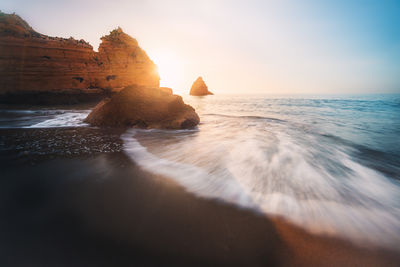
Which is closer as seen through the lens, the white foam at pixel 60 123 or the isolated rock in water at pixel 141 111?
the white foam at pixel 60 123

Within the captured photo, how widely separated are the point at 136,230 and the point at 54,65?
670 inches

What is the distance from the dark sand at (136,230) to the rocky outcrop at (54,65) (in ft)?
48.3

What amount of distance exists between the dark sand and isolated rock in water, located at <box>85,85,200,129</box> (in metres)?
3.53

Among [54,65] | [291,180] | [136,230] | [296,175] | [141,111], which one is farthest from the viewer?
[54,65]

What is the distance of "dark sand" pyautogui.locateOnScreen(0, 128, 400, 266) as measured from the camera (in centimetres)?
108

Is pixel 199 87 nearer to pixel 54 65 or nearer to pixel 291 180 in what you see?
pixel 54 65

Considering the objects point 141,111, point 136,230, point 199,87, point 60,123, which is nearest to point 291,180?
point 136,230

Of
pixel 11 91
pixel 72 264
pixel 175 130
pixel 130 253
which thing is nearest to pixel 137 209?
pixel 130 253

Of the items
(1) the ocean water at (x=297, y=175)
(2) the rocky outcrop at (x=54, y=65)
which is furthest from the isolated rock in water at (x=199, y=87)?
(1) the ocean water at (x=297, y=175)

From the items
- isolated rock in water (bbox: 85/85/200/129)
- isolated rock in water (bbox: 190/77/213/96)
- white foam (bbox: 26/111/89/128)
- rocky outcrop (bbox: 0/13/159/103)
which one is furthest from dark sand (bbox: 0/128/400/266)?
isolated rock in water (bbox: 190/77/213/96)

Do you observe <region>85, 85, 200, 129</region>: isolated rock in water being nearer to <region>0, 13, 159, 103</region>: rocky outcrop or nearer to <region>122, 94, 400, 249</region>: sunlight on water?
<region>122, 94, 400, 249</region>: sunlight on water

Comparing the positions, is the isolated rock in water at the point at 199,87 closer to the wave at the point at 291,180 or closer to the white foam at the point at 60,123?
the white foam at the point at 60,123

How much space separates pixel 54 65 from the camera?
1240 cm

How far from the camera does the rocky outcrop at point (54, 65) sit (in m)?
11.5
